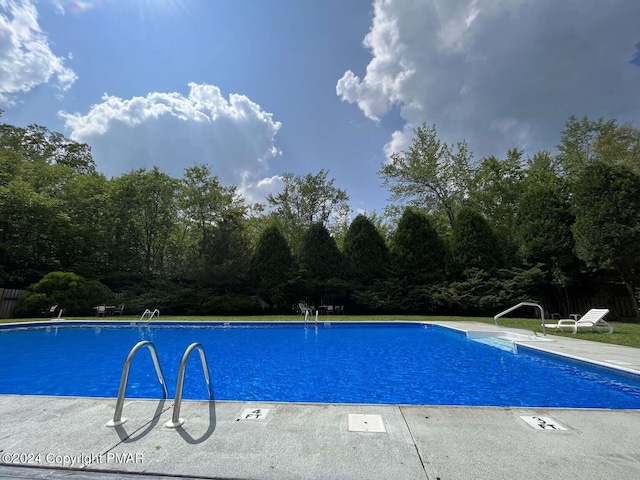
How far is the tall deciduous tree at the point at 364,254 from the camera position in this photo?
19016 mm

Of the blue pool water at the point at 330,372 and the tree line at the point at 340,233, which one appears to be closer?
the blue pool water at the point at 330,372

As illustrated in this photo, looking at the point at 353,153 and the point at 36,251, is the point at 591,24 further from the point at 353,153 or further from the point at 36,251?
the point at 36,251

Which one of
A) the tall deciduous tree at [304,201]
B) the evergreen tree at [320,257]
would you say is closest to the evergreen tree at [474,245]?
the evergreen tree at [320,257]

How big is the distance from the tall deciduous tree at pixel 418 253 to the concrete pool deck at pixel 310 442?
51.1 ft

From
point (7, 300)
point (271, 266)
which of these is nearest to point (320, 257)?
point (271, 266)

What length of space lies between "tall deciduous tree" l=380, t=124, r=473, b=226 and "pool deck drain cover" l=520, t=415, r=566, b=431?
2089 centimetres

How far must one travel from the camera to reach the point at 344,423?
286 centimetres

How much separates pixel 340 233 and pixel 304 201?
15.1 ft

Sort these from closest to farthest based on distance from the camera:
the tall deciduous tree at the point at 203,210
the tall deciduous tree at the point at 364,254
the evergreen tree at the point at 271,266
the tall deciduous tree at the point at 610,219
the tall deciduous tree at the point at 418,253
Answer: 1. the tall deciduous tree at the point at 610,219
2. the tall deciduous tree at the point at 418,253
3. the evergreen tree at the point at 271,266
4. the tall deciduous tree at the point at 364,254
5. the tall deciduous tree at the point at 203,210

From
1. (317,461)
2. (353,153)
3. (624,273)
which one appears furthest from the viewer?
(353,153)

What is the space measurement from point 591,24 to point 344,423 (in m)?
16.5

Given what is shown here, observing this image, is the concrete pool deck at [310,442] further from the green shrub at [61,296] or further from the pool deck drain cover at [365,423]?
the green shrub at [61,296]

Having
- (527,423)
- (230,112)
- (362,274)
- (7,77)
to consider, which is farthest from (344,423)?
(7,77)

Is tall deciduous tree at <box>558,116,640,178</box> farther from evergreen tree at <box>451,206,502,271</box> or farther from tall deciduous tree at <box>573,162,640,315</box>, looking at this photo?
evergreen tree at <box>451,206,502,271</box>
